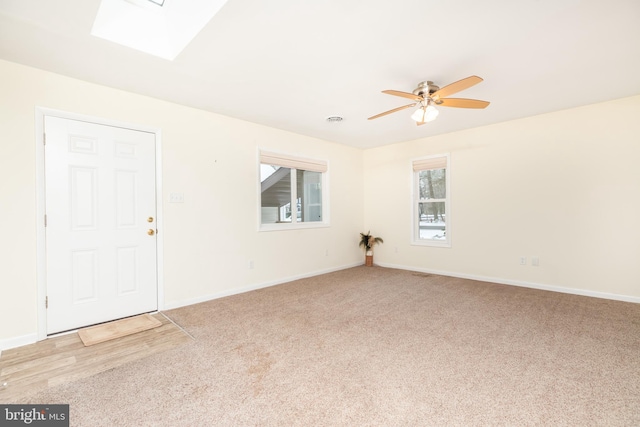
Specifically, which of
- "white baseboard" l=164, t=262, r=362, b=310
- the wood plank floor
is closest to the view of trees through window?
"white baseboard" l=164, t=262, r=362, b=310

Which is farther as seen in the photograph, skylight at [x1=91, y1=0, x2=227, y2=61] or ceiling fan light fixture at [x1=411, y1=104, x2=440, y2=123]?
ceiling fan light fixture at [x1=411, y1=104, x2=440, y2=123]

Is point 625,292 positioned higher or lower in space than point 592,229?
lower

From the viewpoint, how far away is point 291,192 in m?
4.84

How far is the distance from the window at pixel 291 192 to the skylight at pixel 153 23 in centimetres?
206

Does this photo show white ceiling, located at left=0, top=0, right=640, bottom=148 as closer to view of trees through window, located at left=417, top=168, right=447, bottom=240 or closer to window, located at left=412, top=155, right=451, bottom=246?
window, located at left=412, top=155, right=451, bottom=246

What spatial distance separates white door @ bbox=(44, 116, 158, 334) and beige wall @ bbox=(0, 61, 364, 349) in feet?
0.44

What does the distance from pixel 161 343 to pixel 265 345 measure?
0.92 meters

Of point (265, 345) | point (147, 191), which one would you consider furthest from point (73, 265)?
point (265, 345)

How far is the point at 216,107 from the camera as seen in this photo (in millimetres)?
3516

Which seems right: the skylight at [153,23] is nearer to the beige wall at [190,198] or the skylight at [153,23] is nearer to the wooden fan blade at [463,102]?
the beige wall at [190,198]

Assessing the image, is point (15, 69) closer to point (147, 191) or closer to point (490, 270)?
point (147, 191)

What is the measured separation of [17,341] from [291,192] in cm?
352

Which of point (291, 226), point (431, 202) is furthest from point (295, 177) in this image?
point (431, 202)

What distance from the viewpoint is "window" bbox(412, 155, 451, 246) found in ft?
16.1
